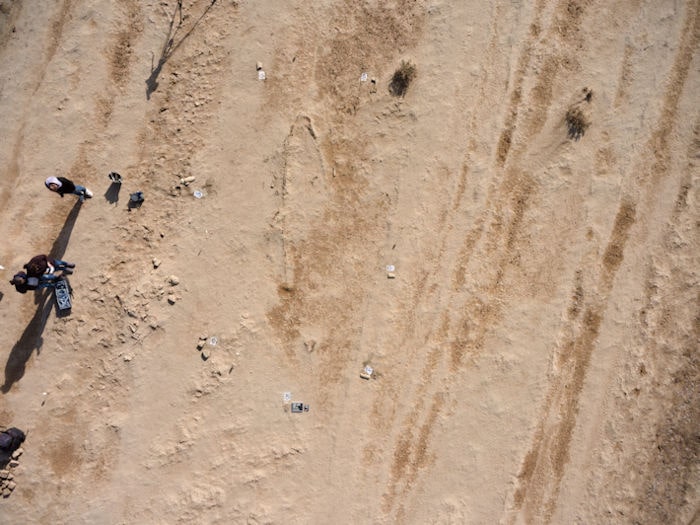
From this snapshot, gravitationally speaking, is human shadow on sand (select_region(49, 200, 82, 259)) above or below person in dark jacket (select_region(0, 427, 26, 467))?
above

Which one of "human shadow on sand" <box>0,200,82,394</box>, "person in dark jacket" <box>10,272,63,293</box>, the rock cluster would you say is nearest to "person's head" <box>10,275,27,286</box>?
"person in dark jacket" <box>10,272,63,293</box>

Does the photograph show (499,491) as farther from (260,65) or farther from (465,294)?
(260,65)

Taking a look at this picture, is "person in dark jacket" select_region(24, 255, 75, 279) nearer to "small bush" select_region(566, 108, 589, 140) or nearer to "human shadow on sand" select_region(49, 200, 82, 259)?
"human shadow on sand" select_region(49, 200, 82, 259)

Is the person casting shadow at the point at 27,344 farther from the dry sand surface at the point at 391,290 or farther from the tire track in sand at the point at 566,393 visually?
the tire track in sand at the point at 566,393

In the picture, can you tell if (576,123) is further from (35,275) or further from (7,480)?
(7,480)

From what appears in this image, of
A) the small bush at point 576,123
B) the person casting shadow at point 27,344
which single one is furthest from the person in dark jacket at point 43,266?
the small bush at point 576,123

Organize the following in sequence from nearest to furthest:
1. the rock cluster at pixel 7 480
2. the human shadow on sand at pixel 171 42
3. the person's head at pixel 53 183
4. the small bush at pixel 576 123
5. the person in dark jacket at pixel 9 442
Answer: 1. the person's head at pixel 53 183
2. the person in dark jacket at pixel 9 442
3. the rock cluster at pixel 7 480
4. the small bush at pixel 576 123
5. the human shadow on sand at pixel 171 42

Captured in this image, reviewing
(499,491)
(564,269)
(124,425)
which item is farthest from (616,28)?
(124,425)
